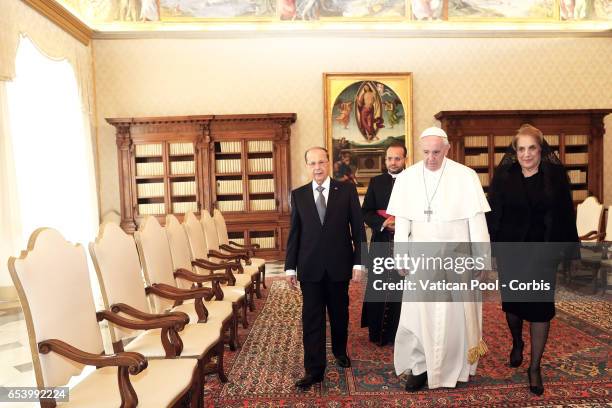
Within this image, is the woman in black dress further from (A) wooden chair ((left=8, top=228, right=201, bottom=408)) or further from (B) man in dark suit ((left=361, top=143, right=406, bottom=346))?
(A) wooden chair ((left=8, top=228, right=201, bottom=408))

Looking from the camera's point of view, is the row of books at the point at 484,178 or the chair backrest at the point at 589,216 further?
the row of books at the point at 484,178

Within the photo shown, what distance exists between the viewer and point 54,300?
2.15 meters

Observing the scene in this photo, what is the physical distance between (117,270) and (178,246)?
4.14 ft

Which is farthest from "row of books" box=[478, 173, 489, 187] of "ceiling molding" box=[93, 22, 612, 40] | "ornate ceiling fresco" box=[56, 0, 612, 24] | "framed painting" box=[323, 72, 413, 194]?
"ornate ceiling fresco" box=[56, 0, 612, 24]

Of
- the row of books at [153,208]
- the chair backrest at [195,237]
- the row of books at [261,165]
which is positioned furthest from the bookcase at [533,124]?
the row of books at [153,208]

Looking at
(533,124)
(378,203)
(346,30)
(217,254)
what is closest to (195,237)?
(217,254)

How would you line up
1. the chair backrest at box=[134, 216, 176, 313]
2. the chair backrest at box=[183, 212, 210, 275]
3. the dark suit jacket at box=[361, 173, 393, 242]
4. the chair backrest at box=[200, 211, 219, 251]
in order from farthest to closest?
the chair backrest at box=[200, 211, 219, 251], the chair backrest at box=[183, 212, 210, 275], the dark suit jacket at box=[361, 173, 393, 242], the chair backrest at box=[134, 216, 176, 313]

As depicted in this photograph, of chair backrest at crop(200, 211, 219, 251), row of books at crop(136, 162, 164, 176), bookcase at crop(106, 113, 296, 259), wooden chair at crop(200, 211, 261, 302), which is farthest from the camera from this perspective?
row of books at crop(136, 162, 164, 176)

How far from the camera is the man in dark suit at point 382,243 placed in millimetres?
4008

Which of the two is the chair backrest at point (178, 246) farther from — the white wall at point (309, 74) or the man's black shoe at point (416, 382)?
the white wall at point (309, 74)

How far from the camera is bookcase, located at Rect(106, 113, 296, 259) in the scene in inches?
342

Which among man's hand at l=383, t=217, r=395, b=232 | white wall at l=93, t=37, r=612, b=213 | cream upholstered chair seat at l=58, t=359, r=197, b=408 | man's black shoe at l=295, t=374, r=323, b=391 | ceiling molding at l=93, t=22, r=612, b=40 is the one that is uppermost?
ceiling molding at l=93, t=22, r=612, b=40

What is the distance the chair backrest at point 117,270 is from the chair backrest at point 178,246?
2.62 ft

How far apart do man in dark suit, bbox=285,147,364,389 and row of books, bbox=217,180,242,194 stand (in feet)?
18.7
